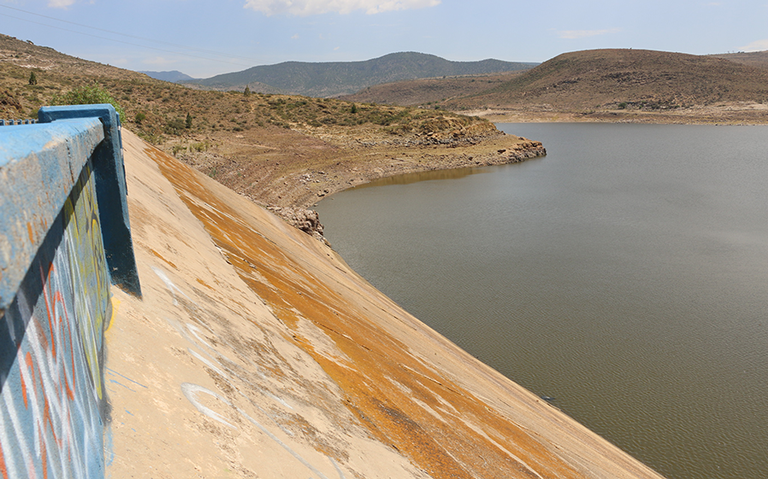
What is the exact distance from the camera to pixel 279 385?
151 inches

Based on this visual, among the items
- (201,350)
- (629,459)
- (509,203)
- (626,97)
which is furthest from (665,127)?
(201,350)

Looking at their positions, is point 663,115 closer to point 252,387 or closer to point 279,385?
point 279,385

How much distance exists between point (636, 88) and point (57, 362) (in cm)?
10662

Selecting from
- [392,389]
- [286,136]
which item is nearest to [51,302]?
[392,389]

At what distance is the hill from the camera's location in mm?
76375

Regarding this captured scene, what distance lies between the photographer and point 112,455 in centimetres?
204

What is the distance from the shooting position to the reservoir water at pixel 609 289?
29.2ft

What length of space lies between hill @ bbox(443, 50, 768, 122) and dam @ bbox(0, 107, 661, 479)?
80.5 metres

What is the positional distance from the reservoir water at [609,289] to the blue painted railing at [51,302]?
9011 millimetres

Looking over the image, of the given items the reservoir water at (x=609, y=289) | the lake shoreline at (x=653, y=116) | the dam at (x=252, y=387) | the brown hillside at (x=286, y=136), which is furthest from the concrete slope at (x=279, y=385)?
the lake shoreline at (x=653, y=116)

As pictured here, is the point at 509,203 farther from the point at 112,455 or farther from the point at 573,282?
the point at 112,455

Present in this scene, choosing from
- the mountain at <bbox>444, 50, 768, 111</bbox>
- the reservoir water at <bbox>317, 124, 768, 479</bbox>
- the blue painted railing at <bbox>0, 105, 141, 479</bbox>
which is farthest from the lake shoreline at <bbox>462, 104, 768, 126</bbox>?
the blue painted railing at <bbox>0, 105, 141, 479</bbox>

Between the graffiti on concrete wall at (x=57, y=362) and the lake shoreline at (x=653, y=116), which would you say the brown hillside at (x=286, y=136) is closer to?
the graffiti on concrete wall at (x=57, y=362)

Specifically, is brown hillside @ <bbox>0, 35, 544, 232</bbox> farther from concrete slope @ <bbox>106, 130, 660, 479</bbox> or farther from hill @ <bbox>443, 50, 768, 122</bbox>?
hill @ <bbox>443, 50, 768, 122</bbox>
